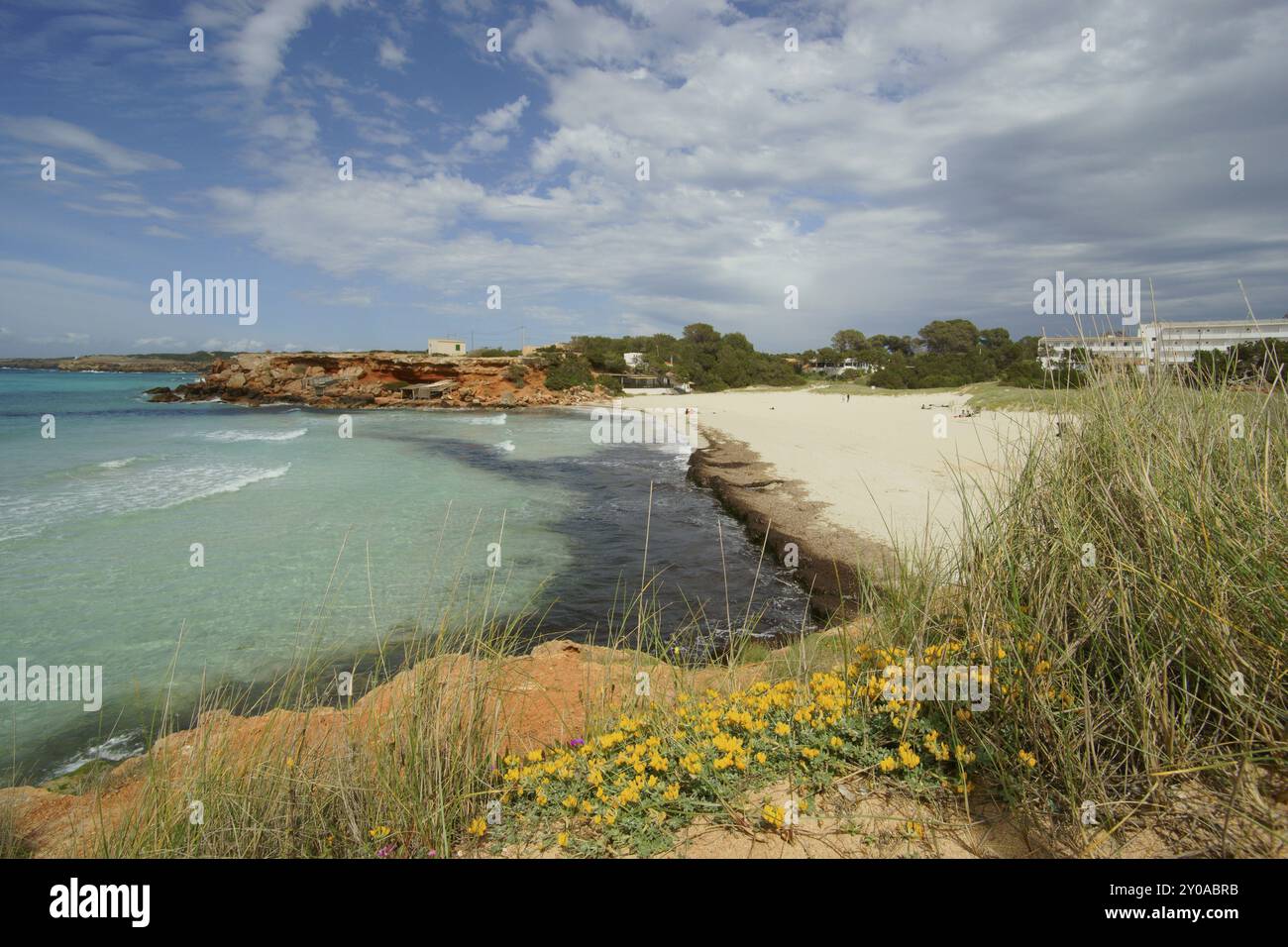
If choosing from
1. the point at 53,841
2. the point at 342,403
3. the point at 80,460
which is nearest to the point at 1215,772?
the point at 53,841

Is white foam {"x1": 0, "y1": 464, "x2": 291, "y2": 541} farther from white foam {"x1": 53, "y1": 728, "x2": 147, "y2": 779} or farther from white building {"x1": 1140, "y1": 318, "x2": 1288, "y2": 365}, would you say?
white building {"x1": 1140, "y1": 318, "x2": 1288, "y2": 365}

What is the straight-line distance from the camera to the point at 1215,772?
2191mm

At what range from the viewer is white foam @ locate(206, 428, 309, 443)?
101 feet

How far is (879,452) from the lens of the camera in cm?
1850

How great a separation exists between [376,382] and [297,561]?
50424mm

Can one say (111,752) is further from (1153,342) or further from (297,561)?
(1153,342)

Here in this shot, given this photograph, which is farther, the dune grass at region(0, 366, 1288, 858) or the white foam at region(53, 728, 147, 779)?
the white foam at region(53, 728, 147, 779)

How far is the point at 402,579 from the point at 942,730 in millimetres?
8637

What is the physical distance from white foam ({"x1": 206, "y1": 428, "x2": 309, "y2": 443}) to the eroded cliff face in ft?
61.8

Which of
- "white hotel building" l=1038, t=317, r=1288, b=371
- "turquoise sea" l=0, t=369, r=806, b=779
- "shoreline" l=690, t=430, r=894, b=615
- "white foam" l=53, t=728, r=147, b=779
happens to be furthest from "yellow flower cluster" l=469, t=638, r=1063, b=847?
"white foam" l=53, t=728, r=147, b=779

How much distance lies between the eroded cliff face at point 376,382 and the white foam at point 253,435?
18.8 metres

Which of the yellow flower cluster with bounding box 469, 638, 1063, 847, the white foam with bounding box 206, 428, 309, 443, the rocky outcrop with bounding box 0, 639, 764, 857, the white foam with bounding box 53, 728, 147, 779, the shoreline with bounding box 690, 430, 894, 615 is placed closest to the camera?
the yellow flower cluster with bounding box 469, 638, 1063, 847

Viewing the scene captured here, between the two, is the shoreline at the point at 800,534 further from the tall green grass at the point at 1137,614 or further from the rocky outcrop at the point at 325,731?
the rocky outcrop at the point at 325,731

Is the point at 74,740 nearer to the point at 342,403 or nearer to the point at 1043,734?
the point at 1043,734
